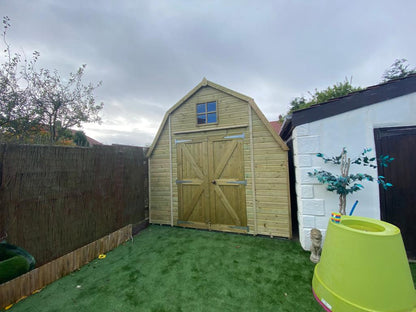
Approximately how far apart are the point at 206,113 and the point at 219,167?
142cm

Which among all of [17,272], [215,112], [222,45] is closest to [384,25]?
[222,45]

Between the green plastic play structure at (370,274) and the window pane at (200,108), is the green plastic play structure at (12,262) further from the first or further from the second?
the window pane at (200,108)

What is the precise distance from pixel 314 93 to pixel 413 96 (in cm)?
1051

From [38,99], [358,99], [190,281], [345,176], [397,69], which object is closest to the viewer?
[190,281]

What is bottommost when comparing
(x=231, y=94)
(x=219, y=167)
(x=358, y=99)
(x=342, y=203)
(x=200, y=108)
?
(x=342, y=203)

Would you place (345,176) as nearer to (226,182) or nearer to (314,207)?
(314,207)

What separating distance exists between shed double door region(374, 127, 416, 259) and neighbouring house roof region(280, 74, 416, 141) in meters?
0.52

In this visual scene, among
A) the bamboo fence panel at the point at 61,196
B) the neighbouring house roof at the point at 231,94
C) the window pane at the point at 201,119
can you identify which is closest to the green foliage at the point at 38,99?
the bamboo fence panel at the point at 61,196

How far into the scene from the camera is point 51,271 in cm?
225

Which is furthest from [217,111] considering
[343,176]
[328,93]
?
[328,93]

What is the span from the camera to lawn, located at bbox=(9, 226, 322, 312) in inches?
71.9

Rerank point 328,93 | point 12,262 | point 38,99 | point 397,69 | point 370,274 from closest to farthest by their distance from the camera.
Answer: point 370,274 → point 12,262 → point 38,99 → point 397,69 → point 328,93

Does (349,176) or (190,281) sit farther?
(349,176)

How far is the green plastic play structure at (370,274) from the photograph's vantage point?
141 cm
